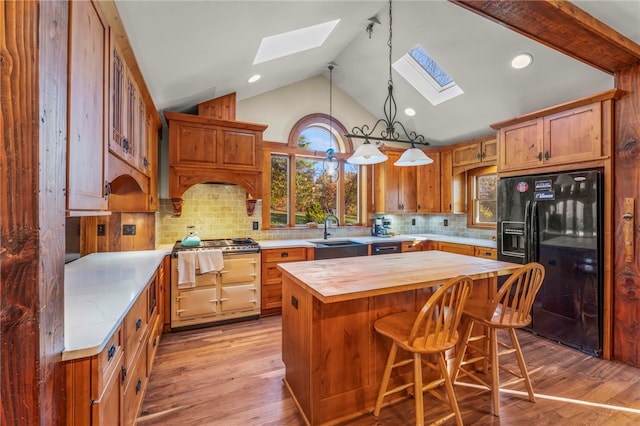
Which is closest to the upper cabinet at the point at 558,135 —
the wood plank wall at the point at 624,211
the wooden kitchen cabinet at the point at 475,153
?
the wood plank wall at the point at 624,211

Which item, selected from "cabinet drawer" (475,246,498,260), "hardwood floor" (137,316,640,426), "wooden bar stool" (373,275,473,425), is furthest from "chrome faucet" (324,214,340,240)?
"wooden bar stool" (373,275,473,425)

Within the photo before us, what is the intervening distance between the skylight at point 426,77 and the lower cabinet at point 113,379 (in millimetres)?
4037

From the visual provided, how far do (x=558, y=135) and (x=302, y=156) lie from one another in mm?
3106

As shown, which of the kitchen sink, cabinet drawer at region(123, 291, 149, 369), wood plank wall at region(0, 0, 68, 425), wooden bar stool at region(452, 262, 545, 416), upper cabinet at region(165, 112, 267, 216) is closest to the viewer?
wood plank wall at region(0, 0, 68, 425)

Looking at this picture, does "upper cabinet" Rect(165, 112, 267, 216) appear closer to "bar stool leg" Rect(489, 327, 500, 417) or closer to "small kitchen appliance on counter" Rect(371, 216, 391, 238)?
"small kitchen appliance on counter" Rect(371, 216, 391, 238)

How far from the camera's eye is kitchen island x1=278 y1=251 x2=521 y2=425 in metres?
1.76

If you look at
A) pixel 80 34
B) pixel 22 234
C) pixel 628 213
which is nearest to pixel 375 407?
pixel 22 234

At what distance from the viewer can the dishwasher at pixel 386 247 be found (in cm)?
422

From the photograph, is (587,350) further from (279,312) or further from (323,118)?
(323,118)

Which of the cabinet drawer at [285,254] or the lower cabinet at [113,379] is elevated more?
the cabinet drawer at [285,254]

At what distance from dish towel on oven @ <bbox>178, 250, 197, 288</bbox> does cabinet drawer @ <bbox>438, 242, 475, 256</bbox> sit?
11.5 feet

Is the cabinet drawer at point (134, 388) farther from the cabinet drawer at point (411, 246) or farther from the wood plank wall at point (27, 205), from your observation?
the cabinet drawer at point (411, 246)

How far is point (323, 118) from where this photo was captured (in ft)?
15.1

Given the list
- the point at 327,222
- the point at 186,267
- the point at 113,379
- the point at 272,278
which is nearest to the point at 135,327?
the point at 113,379
